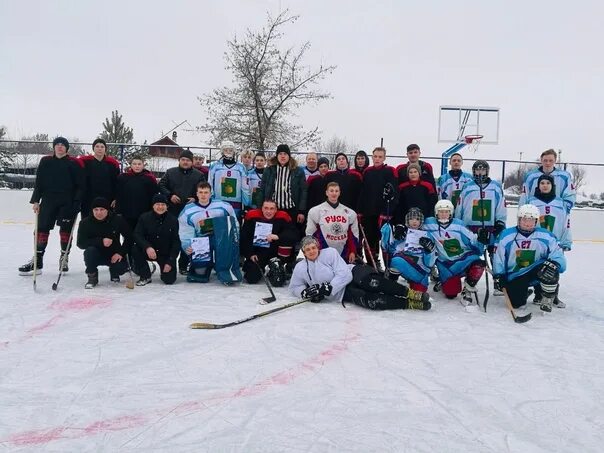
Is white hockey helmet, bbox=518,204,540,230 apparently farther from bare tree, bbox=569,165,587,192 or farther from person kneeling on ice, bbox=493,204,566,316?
bare tree, bbox=569,165,587,192

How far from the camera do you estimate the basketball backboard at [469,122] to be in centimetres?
1261

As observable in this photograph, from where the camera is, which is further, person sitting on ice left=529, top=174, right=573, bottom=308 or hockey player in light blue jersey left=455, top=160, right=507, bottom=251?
hockey player in light blue jersey left=455, top=160, right=507, bottom=251

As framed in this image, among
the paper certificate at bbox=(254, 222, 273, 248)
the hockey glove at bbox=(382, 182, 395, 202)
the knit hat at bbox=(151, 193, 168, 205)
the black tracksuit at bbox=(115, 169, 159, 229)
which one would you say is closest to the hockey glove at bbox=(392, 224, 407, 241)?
the hockey glove at bbox=(382, 182, 395, 202)

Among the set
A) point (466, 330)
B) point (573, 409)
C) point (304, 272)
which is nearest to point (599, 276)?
point (466, 330)

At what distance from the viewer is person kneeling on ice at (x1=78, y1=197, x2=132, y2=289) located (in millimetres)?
4359

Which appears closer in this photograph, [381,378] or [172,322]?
[381,378]

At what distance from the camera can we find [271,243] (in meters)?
4.82

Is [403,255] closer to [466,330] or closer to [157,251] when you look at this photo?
[466,330]

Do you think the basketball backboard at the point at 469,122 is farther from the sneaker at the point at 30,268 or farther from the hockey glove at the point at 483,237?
the sneaker at the point at 30,268

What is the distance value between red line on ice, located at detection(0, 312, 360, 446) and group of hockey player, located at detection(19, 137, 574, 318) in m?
1.31

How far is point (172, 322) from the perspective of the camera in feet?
10.9

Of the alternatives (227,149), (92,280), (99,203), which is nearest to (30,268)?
(92,280)

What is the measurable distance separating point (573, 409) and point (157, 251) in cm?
368

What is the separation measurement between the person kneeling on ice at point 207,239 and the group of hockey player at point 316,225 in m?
0.01
